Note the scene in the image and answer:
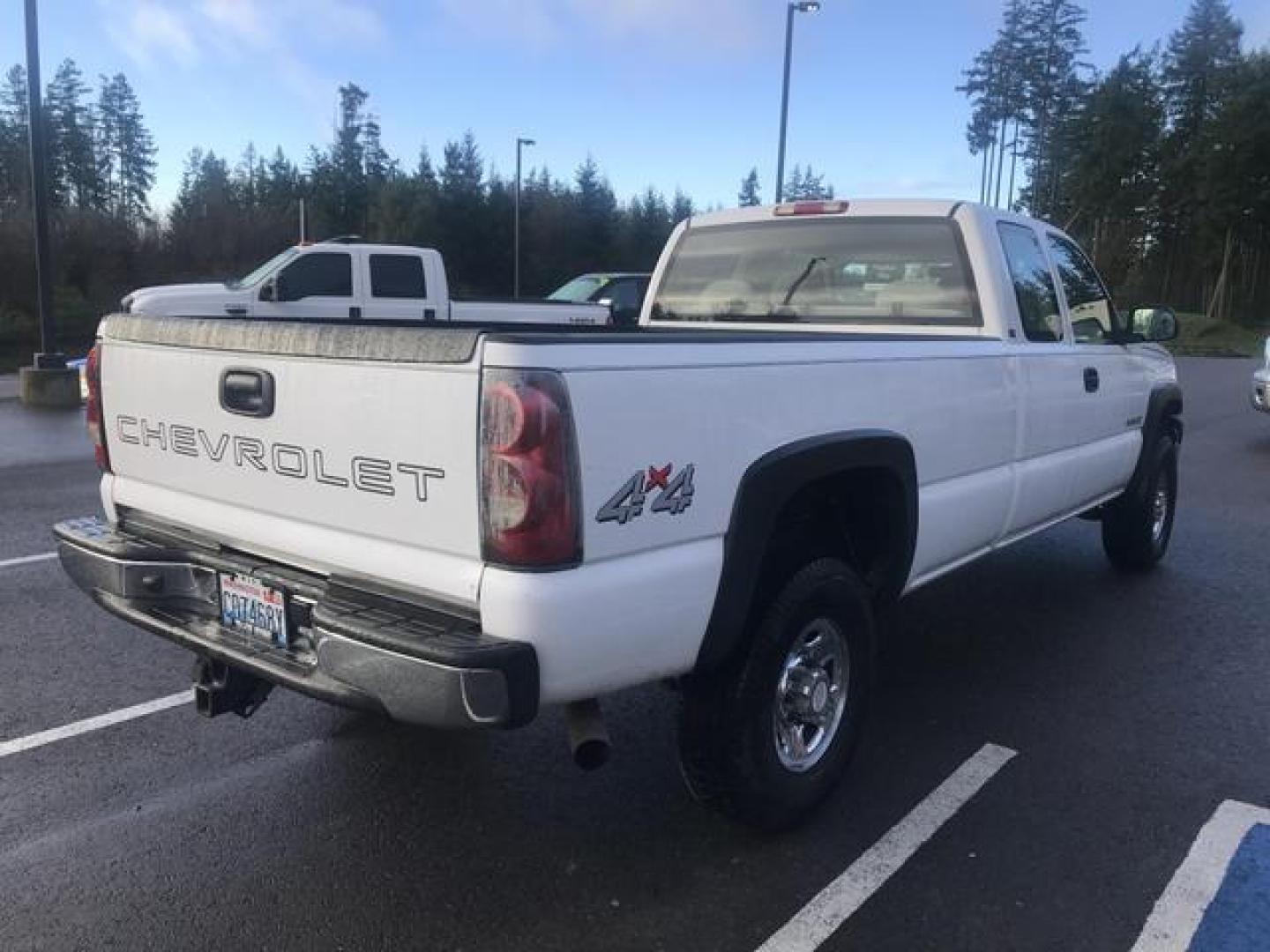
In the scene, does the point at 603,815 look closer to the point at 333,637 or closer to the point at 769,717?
the point at 769,717

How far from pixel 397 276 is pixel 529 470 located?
43.3 ft

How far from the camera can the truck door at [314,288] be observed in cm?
1408

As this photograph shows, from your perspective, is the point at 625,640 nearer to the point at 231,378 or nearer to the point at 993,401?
the point at 231,378

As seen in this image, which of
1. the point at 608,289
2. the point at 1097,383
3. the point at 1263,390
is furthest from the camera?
the point at 608,289

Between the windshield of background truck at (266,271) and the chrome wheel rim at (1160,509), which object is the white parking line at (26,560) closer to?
the chrome wheel rim at (1160,509)

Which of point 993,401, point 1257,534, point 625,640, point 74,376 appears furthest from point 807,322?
point 74,376

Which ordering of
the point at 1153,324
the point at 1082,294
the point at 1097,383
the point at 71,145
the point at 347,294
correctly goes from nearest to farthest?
the point at 1097,383 → the point at 1082,294 → the point at 1153,324 → the point at 347,294 → the point at 71,145

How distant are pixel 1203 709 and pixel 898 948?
7.50 feet

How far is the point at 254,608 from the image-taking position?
9.70 ft

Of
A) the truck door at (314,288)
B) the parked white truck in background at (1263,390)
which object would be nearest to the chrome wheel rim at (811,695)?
the parked white truck in background at (1263,390)

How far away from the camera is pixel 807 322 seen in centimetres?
482

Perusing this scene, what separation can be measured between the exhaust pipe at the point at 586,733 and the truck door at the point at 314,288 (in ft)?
39.8

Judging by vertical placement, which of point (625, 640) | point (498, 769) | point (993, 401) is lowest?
point (498, 769)

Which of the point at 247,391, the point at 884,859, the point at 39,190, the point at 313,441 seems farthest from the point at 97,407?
the point at 39,190
